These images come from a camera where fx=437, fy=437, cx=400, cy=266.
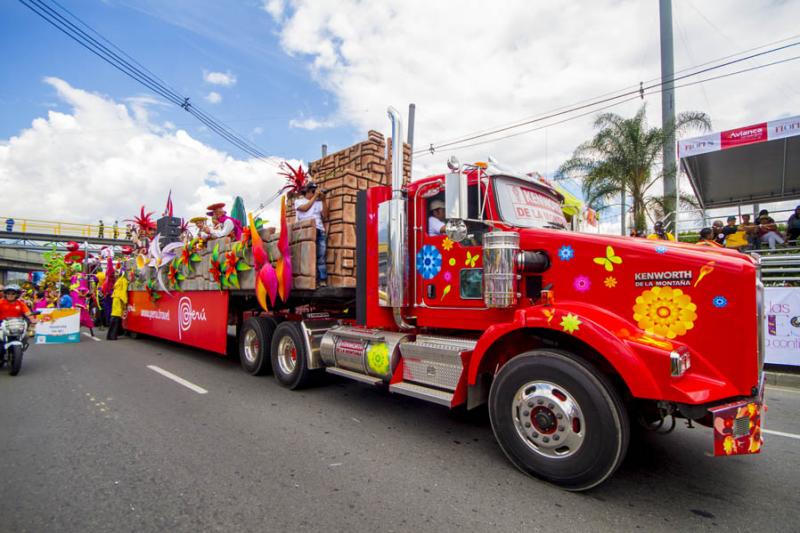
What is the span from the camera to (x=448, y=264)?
425 cm

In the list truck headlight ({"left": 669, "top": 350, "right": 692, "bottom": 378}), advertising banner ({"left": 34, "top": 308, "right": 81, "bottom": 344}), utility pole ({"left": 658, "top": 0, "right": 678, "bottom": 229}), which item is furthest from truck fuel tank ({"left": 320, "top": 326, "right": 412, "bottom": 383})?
utility pole ({"left": 658, "top": 0, "right": 678, "bottom": 229})

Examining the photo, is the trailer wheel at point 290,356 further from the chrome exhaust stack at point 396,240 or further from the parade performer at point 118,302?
the parade performer at point 118,302

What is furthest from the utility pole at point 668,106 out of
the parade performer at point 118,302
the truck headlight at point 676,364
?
the parade performer at point 118,302

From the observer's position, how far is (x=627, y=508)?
2861 millimetres

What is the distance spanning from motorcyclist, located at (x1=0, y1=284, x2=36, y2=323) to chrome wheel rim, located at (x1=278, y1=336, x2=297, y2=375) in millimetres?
5236

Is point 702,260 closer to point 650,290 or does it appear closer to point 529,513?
point 650,290

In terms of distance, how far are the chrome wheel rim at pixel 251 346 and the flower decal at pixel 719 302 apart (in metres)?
5.84

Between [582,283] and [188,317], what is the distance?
24.6 ft

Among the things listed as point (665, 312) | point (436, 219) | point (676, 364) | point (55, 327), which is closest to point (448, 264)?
point (436, 219)

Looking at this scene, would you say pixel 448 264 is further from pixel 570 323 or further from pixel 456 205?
pixel 570 323

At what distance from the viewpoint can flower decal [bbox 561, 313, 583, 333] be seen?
3.03 m

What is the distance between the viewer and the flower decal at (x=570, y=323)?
3.03 m

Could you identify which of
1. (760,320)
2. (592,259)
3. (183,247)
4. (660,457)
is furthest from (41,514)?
(183,247)

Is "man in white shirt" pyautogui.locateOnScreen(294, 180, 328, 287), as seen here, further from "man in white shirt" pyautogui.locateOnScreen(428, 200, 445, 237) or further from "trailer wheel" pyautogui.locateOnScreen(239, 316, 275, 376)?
"man in white shirt" pyautogui.locateOnScreen(428, 200, 445, 237)
